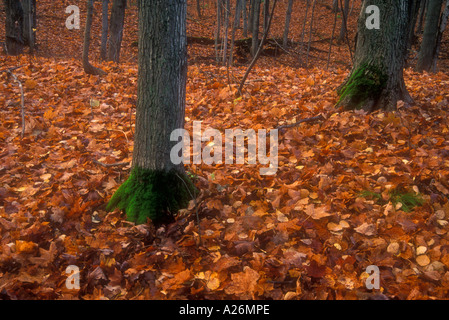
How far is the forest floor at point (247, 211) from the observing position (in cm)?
200

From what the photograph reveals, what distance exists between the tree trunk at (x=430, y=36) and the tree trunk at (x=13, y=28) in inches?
440

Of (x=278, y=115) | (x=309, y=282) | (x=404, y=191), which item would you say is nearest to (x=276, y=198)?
(x=309, y=282)

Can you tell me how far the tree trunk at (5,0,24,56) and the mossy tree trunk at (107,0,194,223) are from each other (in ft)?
27.4

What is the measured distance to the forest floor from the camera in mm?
2000

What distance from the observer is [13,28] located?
336 inches

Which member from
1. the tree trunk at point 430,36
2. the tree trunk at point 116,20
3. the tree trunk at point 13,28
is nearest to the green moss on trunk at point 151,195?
the tree trunk at point 116,20

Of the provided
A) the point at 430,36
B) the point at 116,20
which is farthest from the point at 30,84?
the point at 430,36

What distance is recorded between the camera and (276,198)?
8.89ft

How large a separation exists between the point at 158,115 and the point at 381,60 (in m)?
3.27
